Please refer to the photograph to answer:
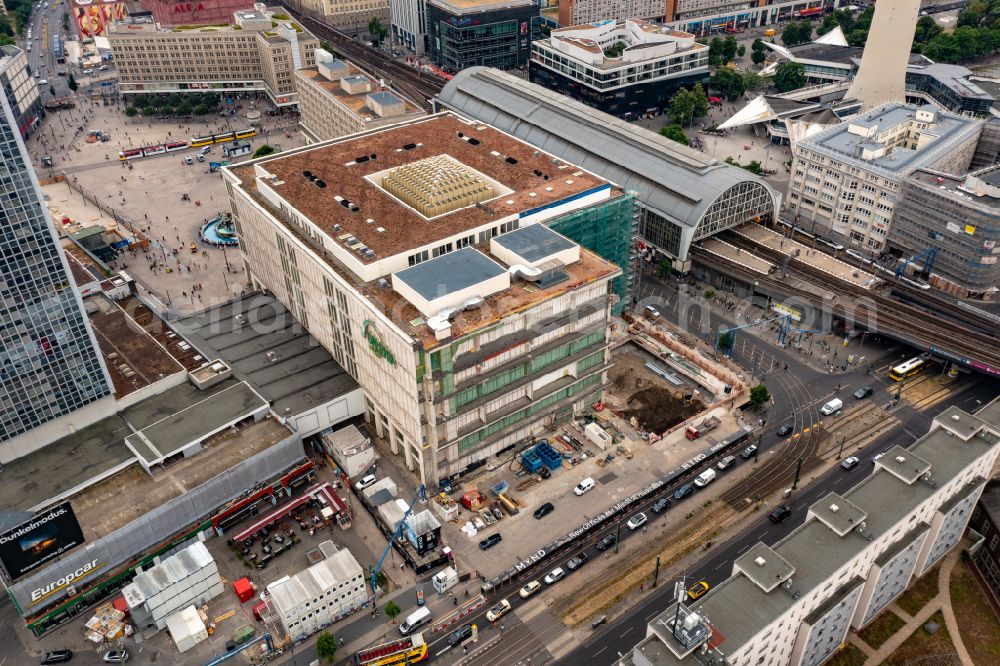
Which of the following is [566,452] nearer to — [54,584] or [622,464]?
[622,464]

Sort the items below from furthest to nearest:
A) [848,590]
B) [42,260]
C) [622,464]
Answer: [622,464] < [42,260] < [848,590]

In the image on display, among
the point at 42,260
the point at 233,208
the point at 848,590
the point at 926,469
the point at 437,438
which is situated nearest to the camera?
the point at 848,590

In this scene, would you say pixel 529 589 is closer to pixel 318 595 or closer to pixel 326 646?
pixel 326 646

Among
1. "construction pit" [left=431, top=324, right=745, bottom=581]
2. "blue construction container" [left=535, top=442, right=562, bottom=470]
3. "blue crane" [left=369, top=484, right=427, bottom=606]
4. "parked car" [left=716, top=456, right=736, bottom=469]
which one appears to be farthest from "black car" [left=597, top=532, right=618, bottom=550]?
"blue crane" [left=369, top=484, right=427, bottom=606]

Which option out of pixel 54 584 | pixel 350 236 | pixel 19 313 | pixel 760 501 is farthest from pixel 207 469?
pixel 760 501

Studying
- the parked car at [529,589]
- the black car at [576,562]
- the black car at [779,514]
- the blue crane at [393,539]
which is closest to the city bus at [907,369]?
the black car at [779,514]

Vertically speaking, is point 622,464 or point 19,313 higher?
point 19,313

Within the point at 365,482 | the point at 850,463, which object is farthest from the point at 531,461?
the point at 850,463

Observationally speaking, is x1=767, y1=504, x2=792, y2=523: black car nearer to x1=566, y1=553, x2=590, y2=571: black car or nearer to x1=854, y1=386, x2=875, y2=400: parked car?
x1=566, y1=553, x2=590, y2=571: black car

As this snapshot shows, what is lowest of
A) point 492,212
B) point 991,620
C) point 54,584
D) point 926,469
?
point 991,620
